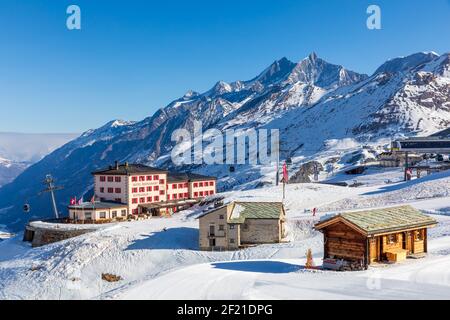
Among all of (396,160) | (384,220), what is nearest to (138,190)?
(384,220)

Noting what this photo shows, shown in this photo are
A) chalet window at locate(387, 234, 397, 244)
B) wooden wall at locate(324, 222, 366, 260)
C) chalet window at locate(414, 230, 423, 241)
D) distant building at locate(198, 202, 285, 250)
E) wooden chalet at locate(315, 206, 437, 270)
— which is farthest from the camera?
distant building at locate(198, 202, 285, 250)

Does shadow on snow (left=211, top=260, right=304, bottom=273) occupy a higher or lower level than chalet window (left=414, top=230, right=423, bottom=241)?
lower

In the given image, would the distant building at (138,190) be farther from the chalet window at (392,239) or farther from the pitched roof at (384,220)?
the chalet window at (392,239)

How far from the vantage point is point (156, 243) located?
186ft

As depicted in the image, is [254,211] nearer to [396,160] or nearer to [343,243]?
[343,243]

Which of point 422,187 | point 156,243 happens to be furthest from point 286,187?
point 156,243

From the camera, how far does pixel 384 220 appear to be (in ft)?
112

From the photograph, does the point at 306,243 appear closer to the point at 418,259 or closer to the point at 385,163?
the point at 418,259

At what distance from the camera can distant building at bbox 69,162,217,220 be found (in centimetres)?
8325

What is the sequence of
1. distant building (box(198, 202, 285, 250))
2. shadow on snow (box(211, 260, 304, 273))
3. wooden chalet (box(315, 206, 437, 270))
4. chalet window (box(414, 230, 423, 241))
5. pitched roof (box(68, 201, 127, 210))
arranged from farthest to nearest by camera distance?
pitched roof (box(68, 201, 127, 210)) < distant building (box(198, 202, 285, 250)) < chalet window (box(414, 230, 423, 241)) < shadow on snow (box(211, 260, 304, 273)) < wooden chalet (box(315, 206, 437, 270))

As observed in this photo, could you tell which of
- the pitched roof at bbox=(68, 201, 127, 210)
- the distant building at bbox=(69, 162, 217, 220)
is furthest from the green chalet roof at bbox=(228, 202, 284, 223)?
the distant building at bbox=(69, 162, 217, 220)

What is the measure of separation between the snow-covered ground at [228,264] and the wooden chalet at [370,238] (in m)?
1.19

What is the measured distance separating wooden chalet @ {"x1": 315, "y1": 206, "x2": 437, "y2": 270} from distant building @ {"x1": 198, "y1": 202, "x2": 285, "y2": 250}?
73.5 ft

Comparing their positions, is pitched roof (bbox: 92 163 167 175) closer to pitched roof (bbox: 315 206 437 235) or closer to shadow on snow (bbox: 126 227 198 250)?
shadow on snow (bbox: 126 227 198 250)
